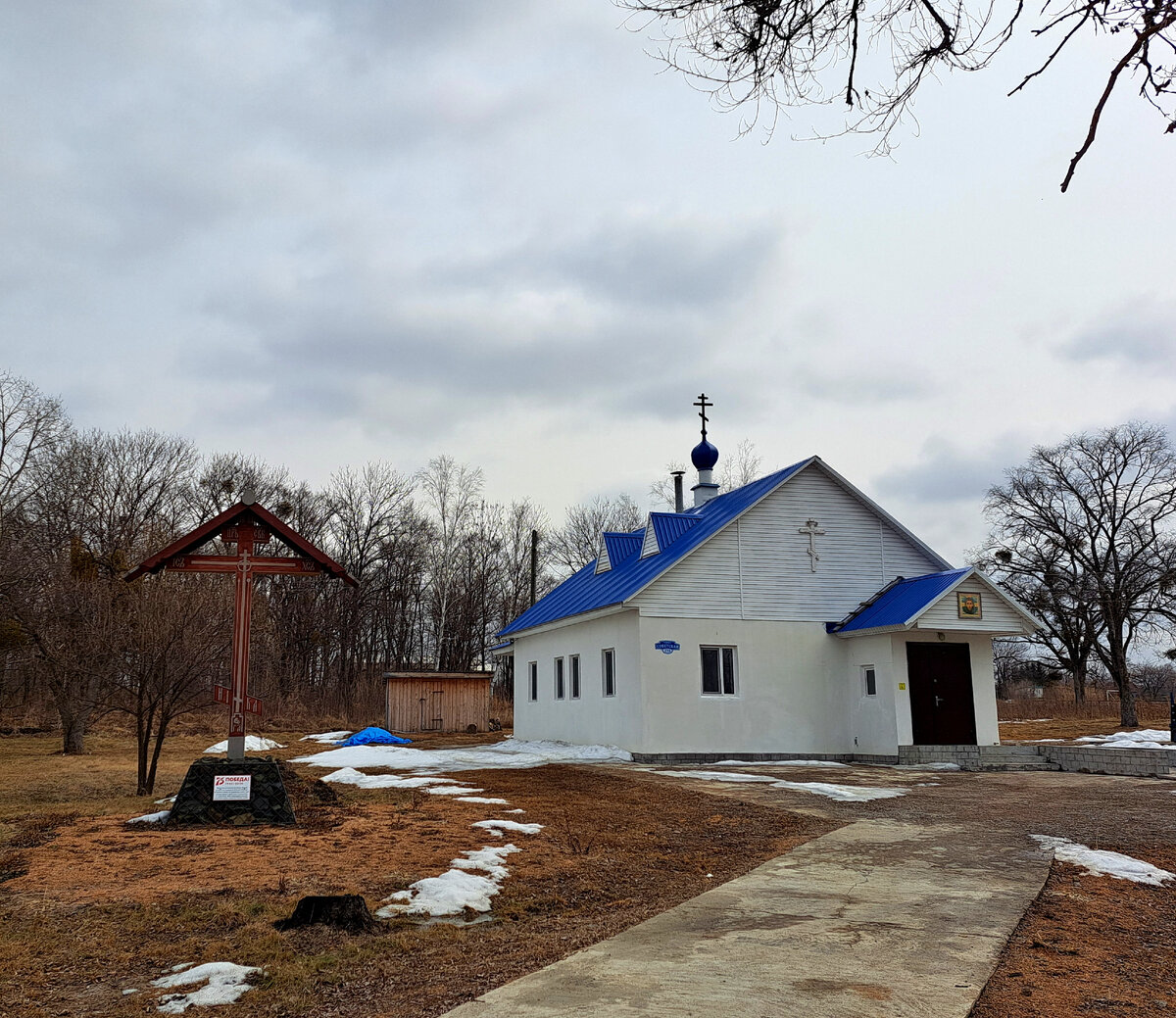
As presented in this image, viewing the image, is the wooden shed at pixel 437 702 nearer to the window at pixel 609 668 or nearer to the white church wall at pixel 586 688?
the white church wall at pixel 586 688

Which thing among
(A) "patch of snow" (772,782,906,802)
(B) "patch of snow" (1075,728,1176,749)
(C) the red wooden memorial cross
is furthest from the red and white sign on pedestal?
(B) "patch of snow" (1075,728,1176,749)

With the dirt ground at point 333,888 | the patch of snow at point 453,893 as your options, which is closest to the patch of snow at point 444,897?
the patch of snow at point 453,893

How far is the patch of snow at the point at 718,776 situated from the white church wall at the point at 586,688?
3042 millimetres

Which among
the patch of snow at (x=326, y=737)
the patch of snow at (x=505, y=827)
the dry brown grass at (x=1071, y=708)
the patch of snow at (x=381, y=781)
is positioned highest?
the patch of snow at (x=505, y=827)

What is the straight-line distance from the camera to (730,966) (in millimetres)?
4816

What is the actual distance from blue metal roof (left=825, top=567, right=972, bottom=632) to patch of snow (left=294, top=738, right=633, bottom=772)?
18.3 ft

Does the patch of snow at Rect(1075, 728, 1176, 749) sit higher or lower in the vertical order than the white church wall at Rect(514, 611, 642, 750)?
lower

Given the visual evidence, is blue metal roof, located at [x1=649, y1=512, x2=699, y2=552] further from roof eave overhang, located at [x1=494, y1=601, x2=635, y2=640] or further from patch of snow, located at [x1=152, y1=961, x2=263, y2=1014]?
patch of snow, located at [x1=152, y1=961, x2=263, y2=1014]

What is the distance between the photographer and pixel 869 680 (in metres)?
20.1

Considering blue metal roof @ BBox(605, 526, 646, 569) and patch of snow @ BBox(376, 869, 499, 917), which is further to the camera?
blue metal roof @ BBox(605, 526, 646, 569)

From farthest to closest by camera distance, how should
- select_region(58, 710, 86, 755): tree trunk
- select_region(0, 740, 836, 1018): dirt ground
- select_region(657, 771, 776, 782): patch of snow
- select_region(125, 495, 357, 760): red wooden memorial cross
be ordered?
select_region(58, 710, 86, 755): tree trunk
select_region(657, 771, 776, 782): patch of snow
select_region(125, 495, 357, 760): red wooden memorial cross
select_region(0, 740, 836, 1018): dirt ground

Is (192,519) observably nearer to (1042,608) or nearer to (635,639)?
(635,639)

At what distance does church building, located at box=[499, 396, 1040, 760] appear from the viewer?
63.0 ft

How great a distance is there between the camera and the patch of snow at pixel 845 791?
12.6 metres
